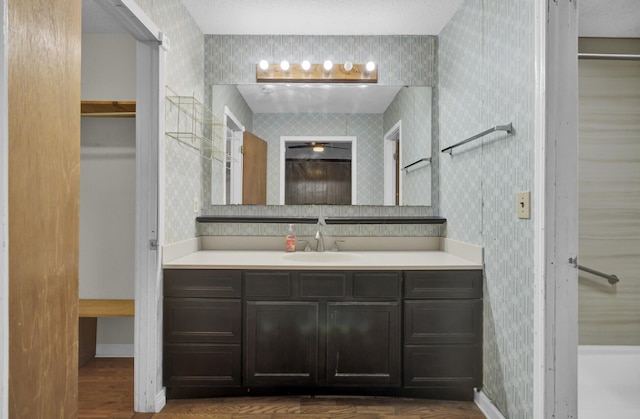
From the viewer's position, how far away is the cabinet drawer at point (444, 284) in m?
2.19

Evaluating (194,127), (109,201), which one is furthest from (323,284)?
(109,201)

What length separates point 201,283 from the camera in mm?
2191

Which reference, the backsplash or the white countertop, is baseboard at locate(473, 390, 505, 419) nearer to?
the white countertop

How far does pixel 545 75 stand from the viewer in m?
1.56

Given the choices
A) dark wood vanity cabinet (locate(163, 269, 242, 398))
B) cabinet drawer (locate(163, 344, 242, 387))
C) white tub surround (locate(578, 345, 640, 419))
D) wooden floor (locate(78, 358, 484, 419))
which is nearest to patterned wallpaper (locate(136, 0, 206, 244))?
dark wood vanity cabinet (locate(163, 269, 242, 398))

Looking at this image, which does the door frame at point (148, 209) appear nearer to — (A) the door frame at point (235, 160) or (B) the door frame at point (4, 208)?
(A) the door frame at point (235, 160)

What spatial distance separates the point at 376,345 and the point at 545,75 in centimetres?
149

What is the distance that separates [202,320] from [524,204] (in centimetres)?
166

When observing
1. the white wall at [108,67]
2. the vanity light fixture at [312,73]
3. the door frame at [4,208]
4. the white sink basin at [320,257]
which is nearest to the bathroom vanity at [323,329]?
the white sink basin at [320,257]

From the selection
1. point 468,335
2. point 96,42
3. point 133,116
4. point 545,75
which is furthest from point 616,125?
point 96,42

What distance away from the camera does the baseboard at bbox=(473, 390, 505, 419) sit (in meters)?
1.99

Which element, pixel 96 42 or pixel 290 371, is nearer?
pixel 290 371

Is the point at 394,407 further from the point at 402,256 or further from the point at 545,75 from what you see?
the point at 545,75

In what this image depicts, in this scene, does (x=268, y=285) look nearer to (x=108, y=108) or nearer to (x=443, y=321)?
(x=443, y=321)
